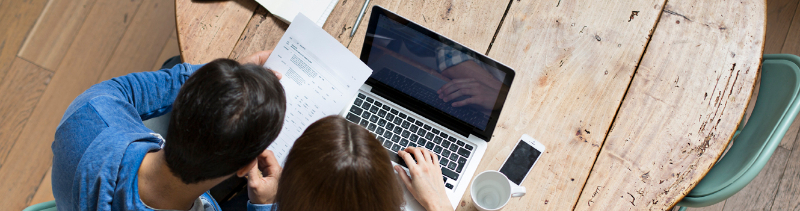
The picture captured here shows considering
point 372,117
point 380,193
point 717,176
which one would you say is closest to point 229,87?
point 380,193

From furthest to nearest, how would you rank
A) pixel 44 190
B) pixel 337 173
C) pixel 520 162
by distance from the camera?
pixel 44 190 < pixel 520 162 < pixel 337 173

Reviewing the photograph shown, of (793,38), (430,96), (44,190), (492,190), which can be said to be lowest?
(44,190)

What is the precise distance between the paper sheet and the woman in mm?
374

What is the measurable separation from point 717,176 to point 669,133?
0.15 metres

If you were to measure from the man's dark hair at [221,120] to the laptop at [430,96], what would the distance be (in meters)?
0.28

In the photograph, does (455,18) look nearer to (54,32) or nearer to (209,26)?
(209,26)

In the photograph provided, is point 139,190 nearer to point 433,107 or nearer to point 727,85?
point 433,107

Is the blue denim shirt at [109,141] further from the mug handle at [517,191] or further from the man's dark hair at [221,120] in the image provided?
the mug handle at [517,191]

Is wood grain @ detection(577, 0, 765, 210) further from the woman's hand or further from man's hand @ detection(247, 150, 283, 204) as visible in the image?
man's hand @ detection(247, 150, 283, 204)

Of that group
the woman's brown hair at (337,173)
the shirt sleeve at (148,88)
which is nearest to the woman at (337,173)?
the woman's brown hair at (337,173)

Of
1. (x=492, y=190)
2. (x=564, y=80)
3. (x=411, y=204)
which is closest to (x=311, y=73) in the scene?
(x=411, y=204)

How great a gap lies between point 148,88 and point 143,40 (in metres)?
1.03

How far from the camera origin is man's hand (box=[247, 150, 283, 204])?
866 mm

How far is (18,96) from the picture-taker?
161 cm
